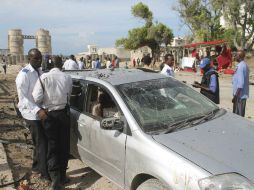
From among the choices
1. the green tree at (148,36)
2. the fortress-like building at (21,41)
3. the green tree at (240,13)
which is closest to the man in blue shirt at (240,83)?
the green tree at (240,13)

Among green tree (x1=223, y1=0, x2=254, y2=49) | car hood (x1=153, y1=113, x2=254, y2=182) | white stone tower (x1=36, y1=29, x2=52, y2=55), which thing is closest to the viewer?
car hood (x1=153, y1=113, x2=254, y2=182)

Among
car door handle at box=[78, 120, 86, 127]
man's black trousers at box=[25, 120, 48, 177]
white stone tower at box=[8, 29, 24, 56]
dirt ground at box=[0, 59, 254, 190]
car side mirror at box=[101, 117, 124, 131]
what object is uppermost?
white stone tower at box=[8, 29, 24, 56]

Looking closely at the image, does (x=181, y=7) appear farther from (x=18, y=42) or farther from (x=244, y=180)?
(x=244, y=180)

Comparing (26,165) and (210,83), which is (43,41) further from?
(26,165)

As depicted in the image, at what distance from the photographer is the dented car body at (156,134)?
A: 352 centimetres

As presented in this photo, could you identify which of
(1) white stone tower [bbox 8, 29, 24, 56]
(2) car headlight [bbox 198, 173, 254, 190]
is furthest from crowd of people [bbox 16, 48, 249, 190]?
(1) white stone tower [bbox 8, 29, 24, 56]

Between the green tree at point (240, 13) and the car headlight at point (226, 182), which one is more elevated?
the green tree at point (240, 13)

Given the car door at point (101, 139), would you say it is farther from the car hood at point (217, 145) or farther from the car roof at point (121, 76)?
the car hood at point (217, 145)

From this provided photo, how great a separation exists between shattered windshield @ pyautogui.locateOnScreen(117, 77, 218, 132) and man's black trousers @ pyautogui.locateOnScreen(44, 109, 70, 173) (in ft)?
2.99

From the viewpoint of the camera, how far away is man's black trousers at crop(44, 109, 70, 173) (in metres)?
5.24

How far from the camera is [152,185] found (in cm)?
382

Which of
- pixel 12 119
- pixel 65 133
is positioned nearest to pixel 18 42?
pixel 12 119

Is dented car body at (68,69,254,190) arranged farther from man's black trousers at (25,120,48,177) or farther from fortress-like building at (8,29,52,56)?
fortress-like building at (8,29,52,56)

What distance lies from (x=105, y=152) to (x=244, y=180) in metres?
1.88
